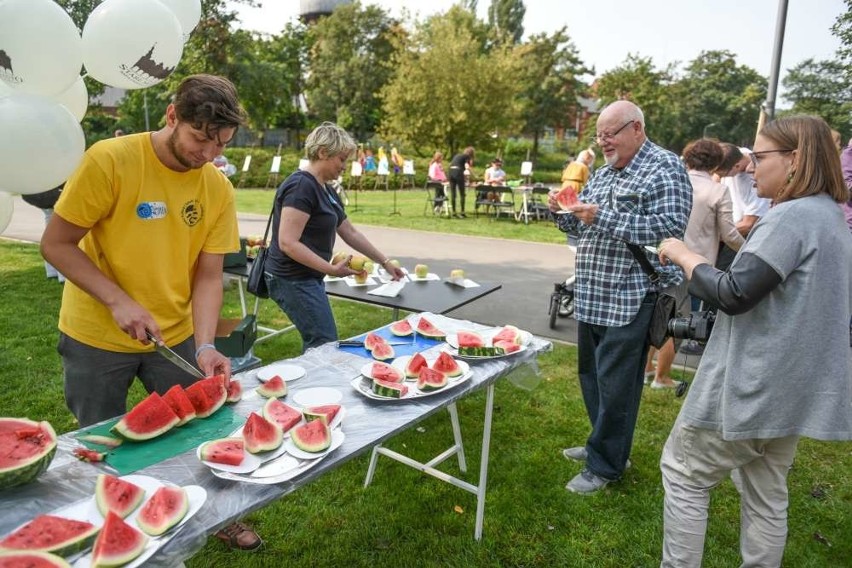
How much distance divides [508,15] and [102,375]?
6381cm

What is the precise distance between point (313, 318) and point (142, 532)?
2381 mm

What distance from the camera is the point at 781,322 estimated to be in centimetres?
211

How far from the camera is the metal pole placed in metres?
8.15

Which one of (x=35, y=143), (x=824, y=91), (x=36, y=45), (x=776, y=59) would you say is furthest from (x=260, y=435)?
(x=824, y=91)

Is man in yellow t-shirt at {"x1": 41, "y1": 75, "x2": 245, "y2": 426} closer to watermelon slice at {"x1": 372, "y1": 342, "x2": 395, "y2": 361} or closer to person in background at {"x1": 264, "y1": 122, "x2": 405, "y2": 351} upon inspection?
watermelon slice at {"x1": 372, "y1": 342, "x2": 395, "y2": 361}

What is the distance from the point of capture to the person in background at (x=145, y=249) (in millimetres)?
2086

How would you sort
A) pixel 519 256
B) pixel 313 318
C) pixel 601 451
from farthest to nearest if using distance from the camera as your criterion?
pixel 519 256 < pixel 313 318 < pixel 601 451

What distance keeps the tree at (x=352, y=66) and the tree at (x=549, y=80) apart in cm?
1201

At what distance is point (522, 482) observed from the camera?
3.56 metres

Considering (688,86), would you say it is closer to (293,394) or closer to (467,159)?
(467,159)

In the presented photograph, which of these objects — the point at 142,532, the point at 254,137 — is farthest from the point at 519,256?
the point at 254,137

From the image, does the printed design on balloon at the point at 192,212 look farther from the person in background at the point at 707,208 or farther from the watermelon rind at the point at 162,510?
the person in background at the point at 707,208

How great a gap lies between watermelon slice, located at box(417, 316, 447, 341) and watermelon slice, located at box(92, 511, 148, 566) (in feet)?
6.20

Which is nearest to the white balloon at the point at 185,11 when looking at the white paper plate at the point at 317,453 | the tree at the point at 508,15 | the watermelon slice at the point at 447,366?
the watermelon slice at the point at 447,366
